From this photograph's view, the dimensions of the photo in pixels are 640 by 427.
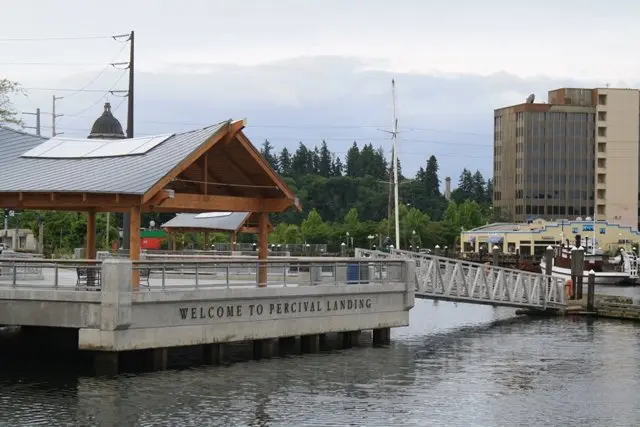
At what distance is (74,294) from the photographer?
30.6 m

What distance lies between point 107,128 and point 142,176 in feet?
51.3

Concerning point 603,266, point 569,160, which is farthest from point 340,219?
point 603,266

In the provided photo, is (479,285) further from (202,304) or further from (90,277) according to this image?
(90,277)

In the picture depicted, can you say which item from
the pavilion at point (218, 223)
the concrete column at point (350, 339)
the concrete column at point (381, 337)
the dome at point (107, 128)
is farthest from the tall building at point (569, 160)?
the concrete column at point (350, 339)

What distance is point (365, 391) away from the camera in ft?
97.7

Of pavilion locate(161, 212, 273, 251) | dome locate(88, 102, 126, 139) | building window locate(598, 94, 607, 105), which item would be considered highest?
building window locate(598, 94, 607, 105)

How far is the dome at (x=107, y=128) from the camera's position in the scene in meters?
48.2

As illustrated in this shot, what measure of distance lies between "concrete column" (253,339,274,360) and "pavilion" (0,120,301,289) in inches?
75.6

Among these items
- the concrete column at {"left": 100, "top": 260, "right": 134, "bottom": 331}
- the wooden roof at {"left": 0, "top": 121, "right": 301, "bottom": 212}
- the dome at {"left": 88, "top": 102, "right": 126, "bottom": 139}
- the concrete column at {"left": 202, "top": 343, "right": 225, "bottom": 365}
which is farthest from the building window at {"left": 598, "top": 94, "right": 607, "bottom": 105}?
the concrete column at {"left": 100, "top": 260, "right": 134, "bottom": 331}

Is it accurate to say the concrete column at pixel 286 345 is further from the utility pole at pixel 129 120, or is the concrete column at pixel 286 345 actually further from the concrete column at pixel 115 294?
the utility pole at pixel 129 120

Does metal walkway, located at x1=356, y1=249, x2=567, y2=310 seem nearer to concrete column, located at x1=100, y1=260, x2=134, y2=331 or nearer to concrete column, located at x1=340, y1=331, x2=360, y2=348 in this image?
concrete column, located at x1=340, y1=331, x2=360, y2=348

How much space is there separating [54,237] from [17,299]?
200 feet

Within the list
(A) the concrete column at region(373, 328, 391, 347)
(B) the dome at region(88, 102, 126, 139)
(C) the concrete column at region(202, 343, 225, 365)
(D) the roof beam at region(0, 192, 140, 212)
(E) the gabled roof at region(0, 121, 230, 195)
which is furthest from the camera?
(B) the dome at region(88, 102, 126, 139)

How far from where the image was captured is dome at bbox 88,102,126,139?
48250mm
